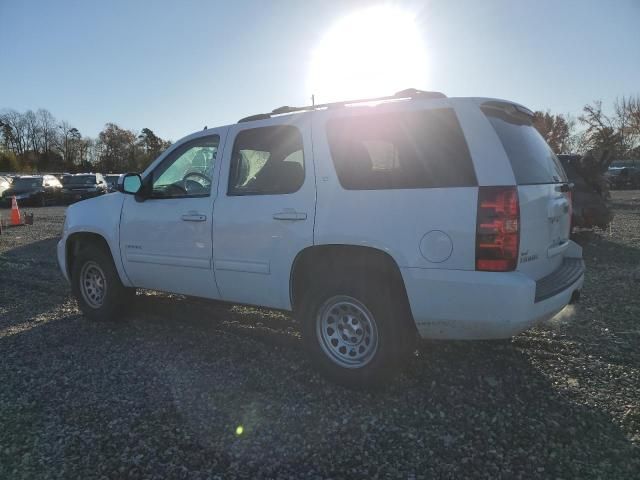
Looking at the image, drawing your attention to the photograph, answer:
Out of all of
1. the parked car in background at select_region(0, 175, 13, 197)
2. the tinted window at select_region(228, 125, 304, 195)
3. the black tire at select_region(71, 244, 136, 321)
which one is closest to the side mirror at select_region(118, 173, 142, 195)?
the black tire at select_region(71, 244, 136, 321)

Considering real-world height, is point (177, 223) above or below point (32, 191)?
below

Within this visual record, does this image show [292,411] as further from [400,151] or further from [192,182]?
[192,182]

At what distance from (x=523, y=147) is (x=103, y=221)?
13.4ft

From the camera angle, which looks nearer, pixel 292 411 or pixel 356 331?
pixel 292 411

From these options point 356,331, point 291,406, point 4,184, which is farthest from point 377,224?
point 4,184

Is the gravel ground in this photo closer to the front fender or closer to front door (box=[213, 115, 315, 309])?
front door (box=[213, 115, 315, 309])

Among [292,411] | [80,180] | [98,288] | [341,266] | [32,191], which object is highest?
[80,180]

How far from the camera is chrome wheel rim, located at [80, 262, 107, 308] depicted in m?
5.14

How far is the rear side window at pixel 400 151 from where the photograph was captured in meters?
3.00

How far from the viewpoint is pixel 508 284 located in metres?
2.77

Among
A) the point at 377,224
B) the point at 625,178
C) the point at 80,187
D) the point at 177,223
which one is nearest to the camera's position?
the point at 377,224

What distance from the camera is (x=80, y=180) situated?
26.6m

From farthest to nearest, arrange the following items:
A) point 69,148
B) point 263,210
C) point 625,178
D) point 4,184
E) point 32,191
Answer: point 69,148 < point 625,178 < point 4,184 < point 32,191 < point 263,210

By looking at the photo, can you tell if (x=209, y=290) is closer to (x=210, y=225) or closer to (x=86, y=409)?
(x=210, y=225)
